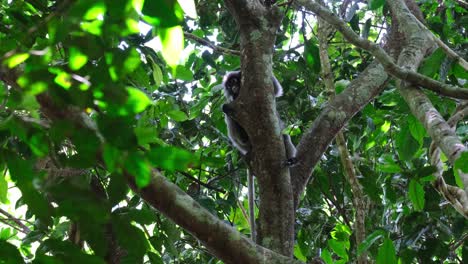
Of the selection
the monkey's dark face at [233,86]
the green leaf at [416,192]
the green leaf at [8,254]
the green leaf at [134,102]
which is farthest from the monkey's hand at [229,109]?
the green leaf at [134,102]

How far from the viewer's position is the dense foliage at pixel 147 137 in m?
1.03

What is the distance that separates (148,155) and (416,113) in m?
1.49

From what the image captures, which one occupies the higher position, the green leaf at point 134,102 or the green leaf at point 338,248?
the green leaf at point 338,248

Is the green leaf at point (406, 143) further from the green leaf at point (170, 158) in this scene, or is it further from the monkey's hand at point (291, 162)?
the green leaf at point (170, 158)

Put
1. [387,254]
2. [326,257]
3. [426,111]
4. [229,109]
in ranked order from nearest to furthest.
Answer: [426,111]
[387,254]
[229,109]
[326,257]

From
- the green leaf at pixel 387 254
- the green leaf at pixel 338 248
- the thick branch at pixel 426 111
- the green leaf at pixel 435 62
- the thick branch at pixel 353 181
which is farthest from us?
the green leaf at pixel 338 248

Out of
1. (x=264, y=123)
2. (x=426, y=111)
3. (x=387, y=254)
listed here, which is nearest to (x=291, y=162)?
(x=264, y=123)

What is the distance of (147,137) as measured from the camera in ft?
4.29

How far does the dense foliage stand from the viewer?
1.03 meters

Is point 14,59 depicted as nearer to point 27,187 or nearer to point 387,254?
point 27,187

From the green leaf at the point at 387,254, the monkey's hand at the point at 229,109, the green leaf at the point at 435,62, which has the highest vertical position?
the monkey's hand at the point at 229,109

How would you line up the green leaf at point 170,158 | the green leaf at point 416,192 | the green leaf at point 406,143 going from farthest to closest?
the green leaf at point 406,143, the green leaf at point 416,192, the green leaf at point 170,158

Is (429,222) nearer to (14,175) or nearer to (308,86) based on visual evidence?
(308,86)

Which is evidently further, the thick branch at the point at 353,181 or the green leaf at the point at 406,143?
the thick branch at the point at 353,181
